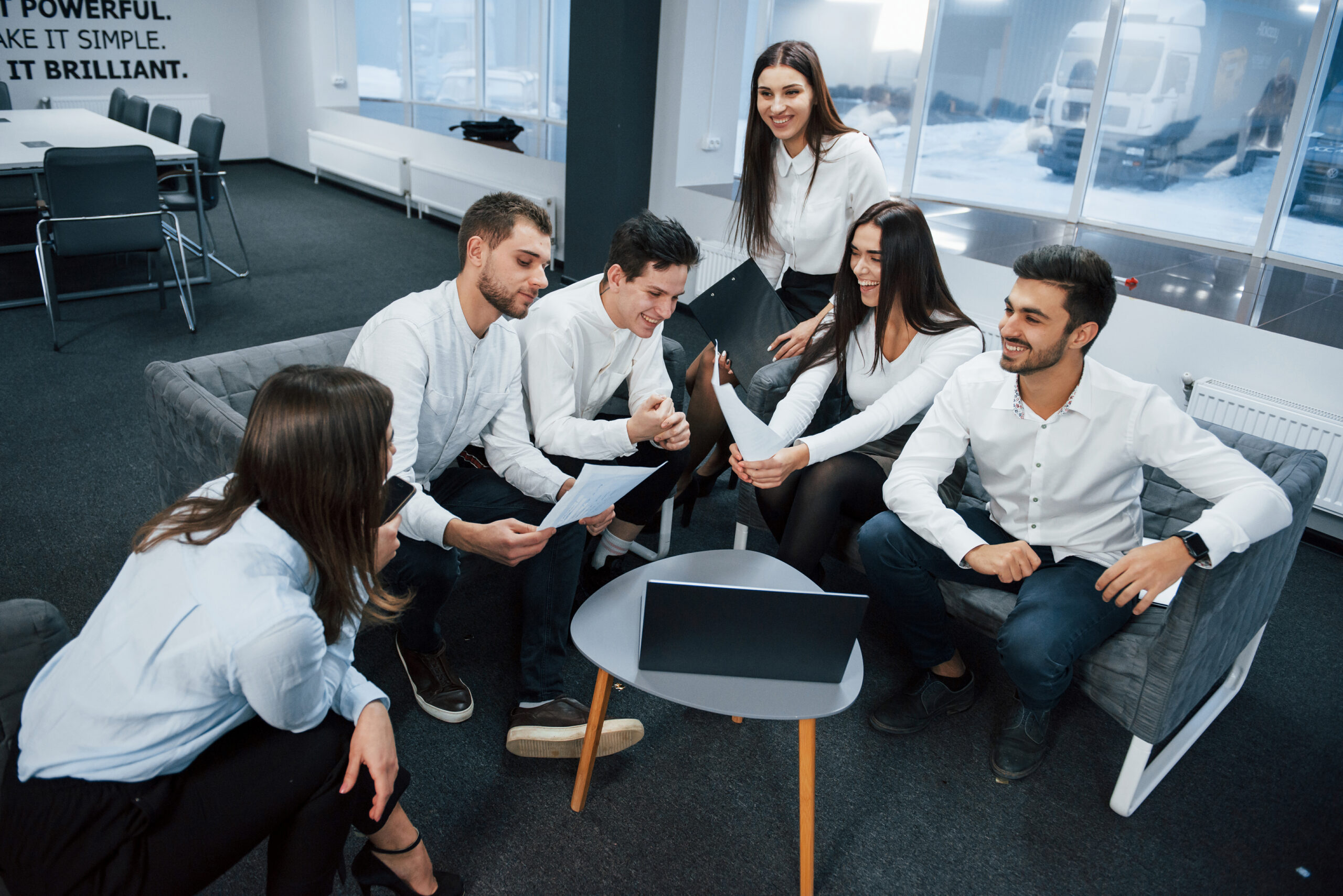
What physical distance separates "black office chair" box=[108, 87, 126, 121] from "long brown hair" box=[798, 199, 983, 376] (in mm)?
6123

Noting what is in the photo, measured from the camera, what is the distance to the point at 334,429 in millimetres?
1174

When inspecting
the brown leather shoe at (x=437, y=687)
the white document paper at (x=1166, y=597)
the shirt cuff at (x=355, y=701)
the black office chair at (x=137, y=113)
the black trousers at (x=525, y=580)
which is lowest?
the brown leather shoe at (x=437, y=687)

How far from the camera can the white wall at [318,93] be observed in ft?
23.1

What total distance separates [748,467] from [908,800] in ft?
2.66

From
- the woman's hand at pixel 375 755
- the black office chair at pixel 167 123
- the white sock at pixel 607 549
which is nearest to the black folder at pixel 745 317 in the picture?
the white sock at pixel 607 549

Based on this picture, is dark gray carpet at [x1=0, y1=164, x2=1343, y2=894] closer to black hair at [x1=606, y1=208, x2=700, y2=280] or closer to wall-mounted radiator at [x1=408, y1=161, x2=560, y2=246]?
black hair at [x1=606, y1=208, x2=700, y2=280]

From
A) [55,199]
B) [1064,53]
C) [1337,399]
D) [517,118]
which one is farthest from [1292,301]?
[517,118]

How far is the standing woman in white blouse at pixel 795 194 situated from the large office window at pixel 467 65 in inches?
144

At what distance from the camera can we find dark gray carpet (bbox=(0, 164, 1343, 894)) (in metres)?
1.71

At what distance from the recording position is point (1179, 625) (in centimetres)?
168

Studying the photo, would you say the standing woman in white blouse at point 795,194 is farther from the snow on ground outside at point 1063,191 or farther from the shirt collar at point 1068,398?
the snow on ground outside at point 1063,191

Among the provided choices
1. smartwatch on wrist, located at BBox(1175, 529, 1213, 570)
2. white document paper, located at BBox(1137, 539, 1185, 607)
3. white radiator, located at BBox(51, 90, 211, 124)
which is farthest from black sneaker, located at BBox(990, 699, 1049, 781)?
white radiator, located at BBox(51, 90, 211, 124)

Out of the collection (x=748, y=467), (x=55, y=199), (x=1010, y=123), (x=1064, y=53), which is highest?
(x=1064, y=53)

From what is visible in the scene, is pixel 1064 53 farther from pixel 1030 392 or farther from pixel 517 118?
pixel 517 118
